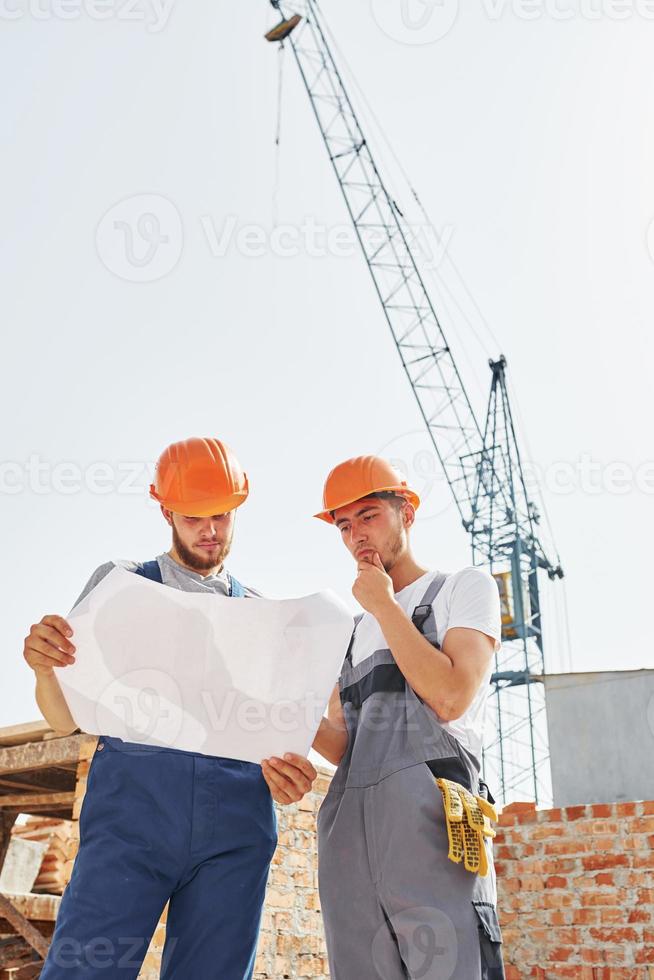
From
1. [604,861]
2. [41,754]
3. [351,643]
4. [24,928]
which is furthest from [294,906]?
[351,643]

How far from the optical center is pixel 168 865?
2180 millimetres

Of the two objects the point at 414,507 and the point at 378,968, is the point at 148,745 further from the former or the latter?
the point at 414,507

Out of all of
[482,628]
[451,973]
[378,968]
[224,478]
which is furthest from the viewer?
[224,478]

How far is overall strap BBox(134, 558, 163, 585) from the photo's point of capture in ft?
8.05

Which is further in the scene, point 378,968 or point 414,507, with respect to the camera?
point 414,507

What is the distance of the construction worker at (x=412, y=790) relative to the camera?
2068 millimetres

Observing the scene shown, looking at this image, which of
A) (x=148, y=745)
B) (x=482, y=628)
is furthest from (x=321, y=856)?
(x=482, y=628)

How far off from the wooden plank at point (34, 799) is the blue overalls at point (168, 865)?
419cm

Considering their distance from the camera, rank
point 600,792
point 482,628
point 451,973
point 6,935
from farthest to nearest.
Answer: point 600,792 → point 6,935 → point 482,628 → point 451,973

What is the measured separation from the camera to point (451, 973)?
1.98m

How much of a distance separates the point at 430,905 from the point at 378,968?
209 mm

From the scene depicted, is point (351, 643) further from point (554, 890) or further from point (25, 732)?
point (554, 890)

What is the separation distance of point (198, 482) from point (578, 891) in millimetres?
4463

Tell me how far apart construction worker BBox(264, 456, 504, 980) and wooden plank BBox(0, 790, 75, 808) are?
422cm
